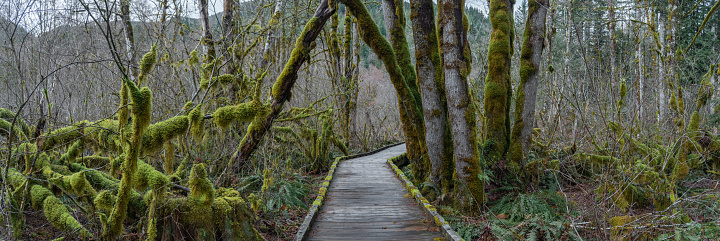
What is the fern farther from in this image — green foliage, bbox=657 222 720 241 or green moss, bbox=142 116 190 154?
green foliage, bbox=657 222 720 241

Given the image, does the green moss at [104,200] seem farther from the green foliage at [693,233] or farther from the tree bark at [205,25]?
the green foliage at [693,233]

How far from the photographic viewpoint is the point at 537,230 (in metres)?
5.86

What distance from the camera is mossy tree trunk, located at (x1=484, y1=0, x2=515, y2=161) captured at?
885 centimetres

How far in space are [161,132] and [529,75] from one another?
25.2 feet

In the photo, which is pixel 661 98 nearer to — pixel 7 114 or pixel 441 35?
pixel 441 35

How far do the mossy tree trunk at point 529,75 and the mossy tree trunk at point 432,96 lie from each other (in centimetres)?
184

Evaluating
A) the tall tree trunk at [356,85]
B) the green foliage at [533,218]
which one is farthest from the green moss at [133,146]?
the tall tree trunk at [356,85]

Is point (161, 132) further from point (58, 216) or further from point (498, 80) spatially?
point (498, 80)

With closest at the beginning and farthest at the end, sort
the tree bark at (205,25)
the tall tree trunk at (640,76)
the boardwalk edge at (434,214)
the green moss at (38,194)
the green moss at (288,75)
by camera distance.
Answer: the green moss at (38,194), the boardwalk edge at (434,214), the tall tree trunk at (640,76), the green moss at (288,75), the tree bark at (205,25)

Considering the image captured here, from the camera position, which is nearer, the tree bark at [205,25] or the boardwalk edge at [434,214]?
the boardwalk edge at [434,214]

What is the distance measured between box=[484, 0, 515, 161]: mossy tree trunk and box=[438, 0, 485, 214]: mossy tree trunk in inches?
76.5

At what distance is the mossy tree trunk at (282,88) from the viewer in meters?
7.59

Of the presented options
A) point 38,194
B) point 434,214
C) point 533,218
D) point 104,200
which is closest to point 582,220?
point 533,218

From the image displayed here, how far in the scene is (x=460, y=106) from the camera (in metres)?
7.10
